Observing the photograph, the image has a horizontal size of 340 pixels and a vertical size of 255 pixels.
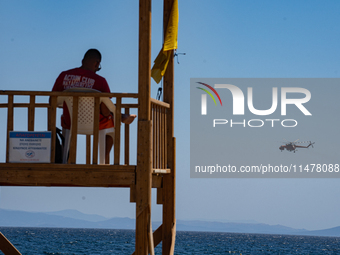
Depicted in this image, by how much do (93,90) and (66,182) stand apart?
1398 millimetres

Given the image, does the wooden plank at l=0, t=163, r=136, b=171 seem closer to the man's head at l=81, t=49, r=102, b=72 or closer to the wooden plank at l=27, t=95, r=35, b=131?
the wooden plank at l=27, t=95, r=35, b=131

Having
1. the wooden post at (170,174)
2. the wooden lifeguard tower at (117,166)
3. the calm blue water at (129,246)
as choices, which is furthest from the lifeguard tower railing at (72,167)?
the calm blue water at (129,246)

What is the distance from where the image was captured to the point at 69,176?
7.96 m

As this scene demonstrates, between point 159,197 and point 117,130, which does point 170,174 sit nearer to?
point 159,197

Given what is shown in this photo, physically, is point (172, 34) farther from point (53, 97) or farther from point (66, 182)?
point (66, 182)

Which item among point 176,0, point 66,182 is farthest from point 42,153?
point 176,0

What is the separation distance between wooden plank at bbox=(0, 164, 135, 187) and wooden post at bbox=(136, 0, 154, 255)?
192 mm

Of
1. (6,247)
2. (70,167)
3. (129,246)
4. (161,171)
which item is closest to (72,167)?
(70,167)

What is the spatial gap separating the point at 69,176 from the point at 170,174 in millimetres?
2466

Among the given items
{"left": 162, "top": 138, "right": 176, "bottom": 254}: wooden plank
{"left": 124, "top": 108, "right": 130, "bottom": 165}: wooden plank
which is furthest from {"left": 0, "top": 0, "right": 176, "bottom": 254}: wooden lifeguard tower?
{"left": 162, "top": 138, "right": 176, "bottom": 254}: wooden plank

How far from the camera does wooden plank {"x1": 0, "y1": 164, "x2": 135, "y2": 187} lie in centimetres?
791

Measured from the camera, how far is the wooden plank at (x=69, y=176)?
7.91 m

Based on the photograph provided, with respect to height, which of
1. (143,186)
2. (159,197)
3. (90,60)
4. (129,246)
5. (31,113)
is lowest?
(129,246)

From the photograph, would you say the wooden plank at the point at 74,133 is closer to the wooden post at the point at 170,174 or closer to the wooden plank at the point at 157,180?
the wooden plank at the point at 157,180
